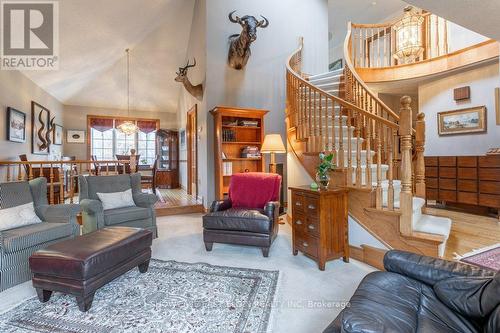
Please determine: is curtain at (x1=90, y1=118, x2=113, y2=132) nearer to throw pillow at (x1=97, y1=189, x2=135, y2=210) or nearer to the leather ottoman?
throw pillow at (x1=97, y1=189, x2=135, y2=210)

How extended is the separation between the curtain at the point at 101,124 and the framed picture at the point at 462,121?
29.9ft

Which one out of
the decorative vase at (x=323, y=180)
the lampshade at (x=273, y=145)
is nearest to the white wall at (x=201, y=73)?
the lampshade at (x=273, y=145)

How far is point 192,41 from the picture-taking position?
603 cm

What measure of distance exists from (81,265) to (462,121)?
635 cm

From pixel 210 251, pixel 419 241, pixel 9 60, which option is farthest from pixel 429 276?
pixel 9 60

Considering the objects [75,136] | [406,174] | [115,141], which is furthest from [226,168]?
[75,136]

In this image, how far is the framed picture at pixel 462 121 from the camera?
4649mm

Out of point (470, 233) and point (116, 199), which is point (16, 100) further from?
point (470, 233)

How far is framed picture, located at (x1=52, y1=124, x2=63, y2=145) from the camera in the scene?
6.87 metres

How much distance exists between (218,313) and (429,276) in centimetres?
139

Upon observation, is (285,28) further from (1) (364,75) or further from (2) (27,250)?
(2) (27,250)

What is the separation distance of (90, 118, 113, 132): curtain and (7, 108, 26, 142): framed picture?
3.12 m

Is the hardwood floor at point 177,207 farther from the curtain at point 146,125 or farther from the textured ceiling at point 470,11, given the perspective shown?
the textured ceiling at point 470,11

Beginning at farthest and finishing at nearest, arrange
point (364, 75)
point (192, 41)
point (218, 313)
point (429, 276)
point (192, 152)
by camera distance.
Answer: point (192, 152), point (192, 41), point (364, 75), point (218, 313), point (429, 276)
